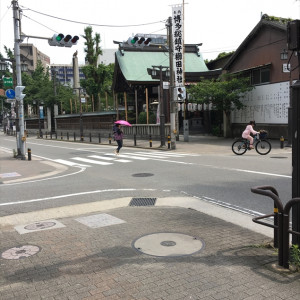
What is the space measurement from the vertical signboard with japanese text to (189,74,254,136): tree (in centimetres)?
142

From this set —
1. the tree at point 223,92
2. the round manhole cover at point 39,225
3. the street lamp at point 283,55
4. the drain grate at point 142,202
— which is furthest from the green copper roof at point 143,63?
the round manhole cover at point 39,225

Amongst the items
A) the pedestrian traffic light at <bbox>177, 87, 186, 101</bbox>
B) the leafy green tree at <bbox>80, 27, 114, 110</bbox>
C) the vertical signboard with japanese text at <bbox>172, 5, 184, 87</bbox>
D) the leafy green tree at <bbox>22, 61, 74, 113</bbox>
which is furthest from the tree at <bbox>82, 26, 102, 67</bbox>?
the pedestrian traffic light at <bbox>177, 87, 186, 101</bbox>

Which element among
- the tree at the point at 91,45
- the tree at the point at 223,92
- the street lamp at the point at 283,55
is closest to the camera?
the street lamp at the point at 283,55

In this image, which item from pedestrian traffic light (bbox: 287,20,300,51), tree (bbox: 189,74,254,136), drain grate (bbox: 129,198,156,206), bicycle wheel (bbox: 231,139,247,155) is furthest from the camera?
tree (bbox: 189,74,254,136)

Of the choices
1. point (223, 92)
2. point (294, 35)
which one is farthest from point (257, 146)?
point (294, 35)

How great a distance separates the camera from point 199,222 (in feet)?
19.5

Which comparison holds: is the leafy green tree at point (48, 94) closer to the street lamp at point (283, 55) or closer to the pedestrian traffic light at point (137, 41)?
the pedestrian traffic light at point (137, 41)

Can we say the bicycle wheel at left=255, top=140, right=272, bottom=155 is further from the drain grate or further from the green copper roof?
the green copper roof

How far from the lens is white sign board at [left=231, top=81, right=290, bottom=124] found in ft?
75.1

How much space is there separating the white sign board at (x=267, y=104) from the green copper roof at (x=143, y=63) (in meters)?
10.1

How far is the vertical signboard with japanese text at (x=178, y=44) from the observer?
25603mm

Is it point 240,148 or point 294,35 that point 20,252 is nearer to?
point 294,35

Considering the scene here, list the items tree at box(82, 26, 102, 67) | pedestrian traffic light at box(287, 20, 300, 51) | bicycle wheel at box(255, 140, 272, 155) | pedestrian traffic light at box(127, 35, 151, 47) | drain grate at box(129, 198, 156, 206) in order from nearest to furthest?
1. pedestrian traffic light at box(287, 20, 300, 51)
2. drain grate at box(129, 198, 156, 206)
3. pedestrian traffic light at box(127, 35, 151, 47)
4. bicycle wheel at box(255, 140, 272, 155)
5. tree at box(82, 26, 102, 67)

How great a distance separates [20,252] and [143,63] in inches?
1247
